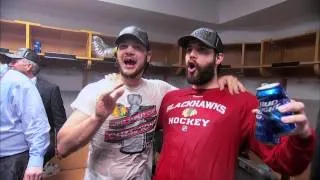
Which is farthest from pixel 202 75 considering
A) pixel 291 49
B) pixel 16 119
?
pixel 291 49

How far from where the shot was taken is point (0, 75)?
419 millimetres

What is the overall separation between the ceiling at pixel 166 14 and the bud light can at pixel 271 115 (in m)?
1.41

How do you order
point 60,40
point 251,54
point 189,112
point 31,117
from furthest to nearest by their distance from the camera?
point 251,54 → point 60,40 → point 189,112 → point 31,117

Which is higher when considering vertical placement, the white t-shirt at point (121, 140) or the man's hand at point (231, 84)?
the man's hand at point (231, 84)

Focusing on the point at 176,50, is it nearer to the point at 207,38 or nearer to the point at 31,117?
the point at 207,38

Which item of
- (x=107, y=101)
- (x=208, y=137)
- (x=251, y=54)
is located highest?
(x=251, y=54)

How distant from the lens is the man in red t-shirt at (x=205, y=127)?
765mm

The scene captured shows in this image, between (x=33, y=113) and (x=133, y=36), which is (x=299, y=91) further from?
(x=33, y=113)

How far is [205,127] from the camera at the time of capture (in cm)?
79

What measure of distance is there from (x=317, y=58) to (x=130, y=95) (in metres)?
1.30

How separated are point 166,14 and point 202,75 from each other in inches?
46.2

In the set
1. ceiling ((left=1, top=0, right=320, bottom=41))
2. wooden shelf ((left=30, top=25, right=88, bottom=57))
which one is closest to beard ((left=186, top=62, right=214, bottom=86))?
ceiling ((left=1, top=0, right=320, bottom=41))

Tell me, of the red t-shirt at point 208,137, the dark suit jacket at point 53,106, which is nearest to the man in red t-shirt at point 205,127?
the red t-shirt at point 208,137

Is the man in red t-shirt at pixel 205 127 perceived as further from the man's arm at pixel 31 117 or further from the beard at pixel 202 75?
the man's arm at pixel 31 117
